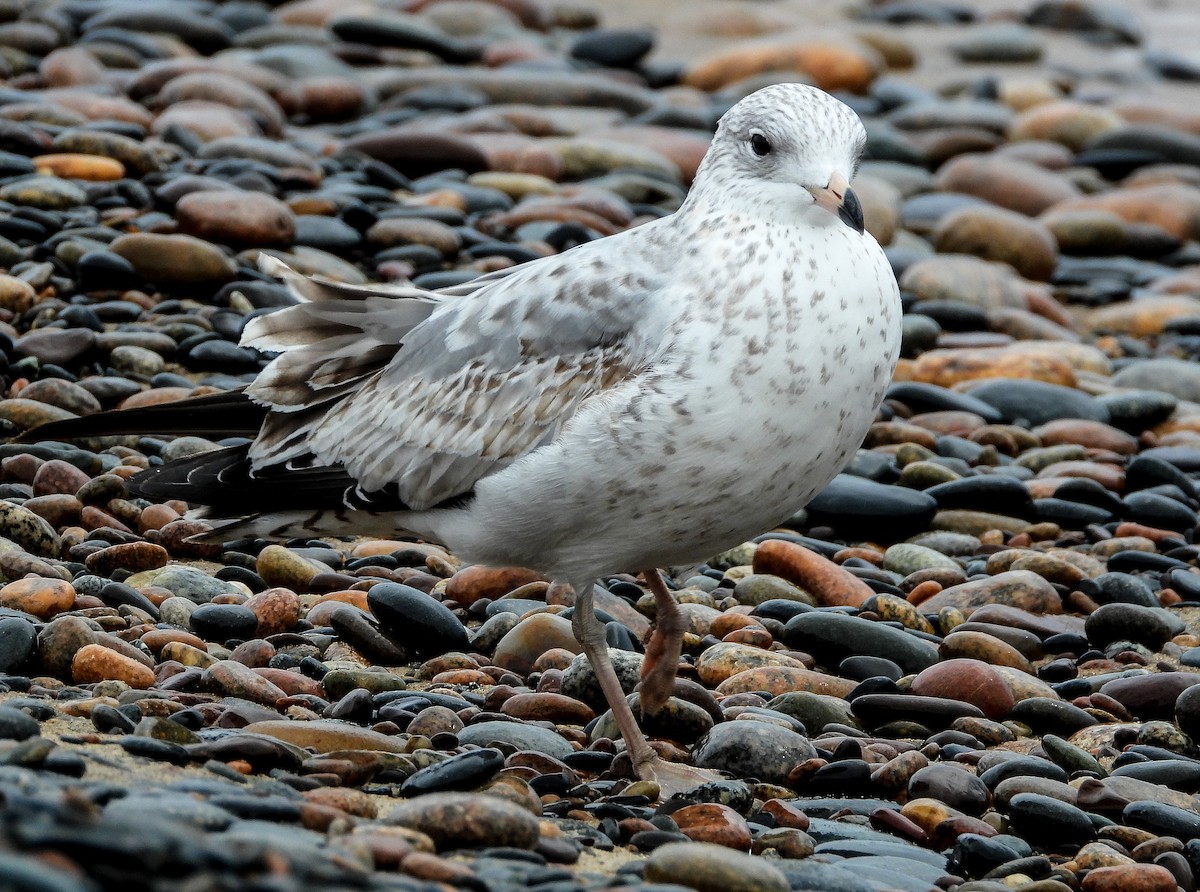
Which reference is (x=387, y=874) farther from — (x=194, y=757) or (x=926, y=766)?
(x=926, y=766)

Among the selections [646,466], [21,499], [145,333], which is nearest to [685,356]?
[646,466]

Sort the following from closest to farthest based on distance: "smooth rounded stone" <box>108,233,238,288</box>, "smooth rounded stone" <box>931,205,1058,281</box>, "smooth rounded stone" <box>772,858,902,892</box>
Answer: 1. "smooth rounded stone" <box>772,858,902,892</box>
2. "smooth rounded stone" <box>108,233,238,288</box>
3. "smooth rounded stone" <box>931,205,1058,281</box>

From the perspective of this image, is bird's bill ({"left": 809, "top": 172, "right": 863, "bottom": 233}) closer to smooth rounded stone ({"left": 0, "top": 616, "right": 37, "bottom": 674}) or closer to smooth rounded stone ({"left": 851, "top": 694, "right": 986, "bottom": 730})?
smooth rounded stone ({"left": 851, "top": 694, "right": 986, "bottom": 730})

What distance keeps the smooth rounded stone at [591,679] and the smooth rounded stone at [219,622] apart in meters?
1.13

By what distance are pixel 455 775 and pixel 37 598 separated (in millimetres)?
1836

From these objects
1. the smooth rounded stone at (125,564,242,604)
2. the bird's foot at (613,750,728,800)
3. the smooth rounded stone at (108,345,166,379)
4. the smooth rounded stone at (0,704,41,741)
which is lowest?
the smooth rounded stone at (125,564,242,604)

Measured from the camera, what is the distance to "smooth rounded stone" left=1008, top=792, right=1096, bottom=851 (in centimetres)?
455

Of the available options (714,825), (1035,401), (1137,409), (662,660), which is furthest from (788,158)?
(1137,409)

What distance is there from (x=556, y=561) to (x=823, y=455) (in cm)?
89

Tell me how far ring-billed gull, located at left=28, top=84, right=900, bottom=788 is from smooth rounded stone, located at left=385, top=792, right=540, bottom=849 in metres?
0.97

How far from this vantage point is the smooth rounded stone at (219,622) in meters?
5.58

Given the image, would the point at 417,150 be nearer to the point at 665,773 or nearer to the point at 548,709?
the point at 548,709

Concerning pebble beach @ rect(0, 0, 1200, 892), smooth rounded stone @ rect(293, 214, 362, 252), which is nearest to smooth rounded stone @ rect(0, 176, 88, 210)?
pebble beach @ rect(0, 0, 1200, 892)

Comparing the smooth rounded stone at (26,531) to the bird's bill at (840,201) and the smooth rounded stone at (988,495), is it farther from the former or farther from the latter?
the smooth rounded stone at (988,495)
